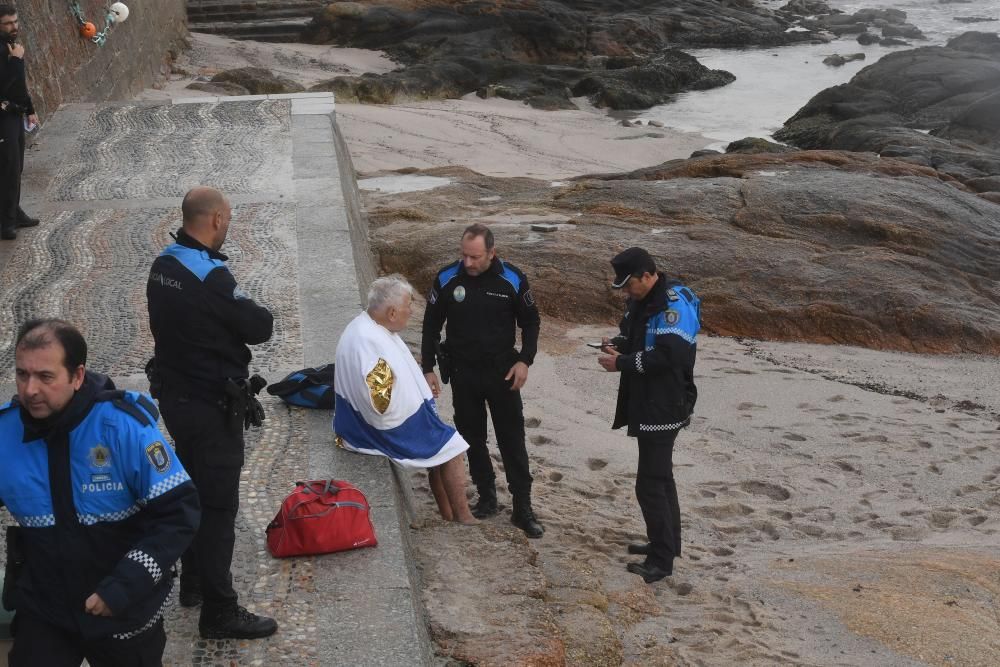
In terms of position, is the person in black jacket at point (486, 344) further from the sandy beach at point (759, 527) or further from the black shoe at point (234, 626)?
the black shoe at point (234, 626)

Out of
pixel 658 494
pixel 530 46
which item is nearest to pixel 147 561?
pixel 658 494

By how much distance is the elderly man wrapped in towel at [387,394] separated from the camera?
5539mm

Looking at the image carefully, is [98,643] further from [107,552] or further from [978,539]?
[978,539]

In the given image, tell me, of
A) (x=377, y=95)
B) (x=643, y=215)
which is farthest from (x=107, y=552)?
(x=377, y=95)

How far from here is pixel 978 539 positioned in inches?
267

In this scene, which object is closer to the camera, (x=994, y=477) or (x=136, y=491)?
(x=136, y=491)

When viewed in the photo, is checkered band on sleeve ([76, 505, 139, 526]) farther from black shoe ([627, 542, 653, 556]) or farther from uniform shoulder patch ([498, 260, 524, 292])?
black shoe ([627, 542, 653, 556])

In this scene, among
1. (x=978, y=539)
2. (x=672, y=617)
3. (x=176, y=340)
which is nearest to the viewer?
(x=176, y=340)

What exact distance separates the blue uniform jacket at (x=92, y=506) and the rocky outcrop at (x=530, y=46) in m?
17.8

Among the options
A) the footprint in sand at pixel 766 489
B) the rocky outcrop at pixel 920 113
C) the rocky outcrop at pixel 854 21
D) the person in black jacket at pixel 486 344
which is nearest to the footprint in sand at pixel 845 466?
the footprint in sand at pixel 766 489

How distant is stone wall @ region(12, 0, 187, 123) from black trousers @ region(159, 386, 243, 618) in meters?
9.40

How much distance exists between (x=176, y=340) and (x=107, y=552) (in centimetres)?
108

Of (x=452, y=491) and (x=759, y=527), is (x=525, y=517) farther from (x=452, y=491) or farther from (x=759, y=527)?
(x=759, y=527)

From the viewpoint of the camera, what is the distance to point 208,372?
4215 millimetres
